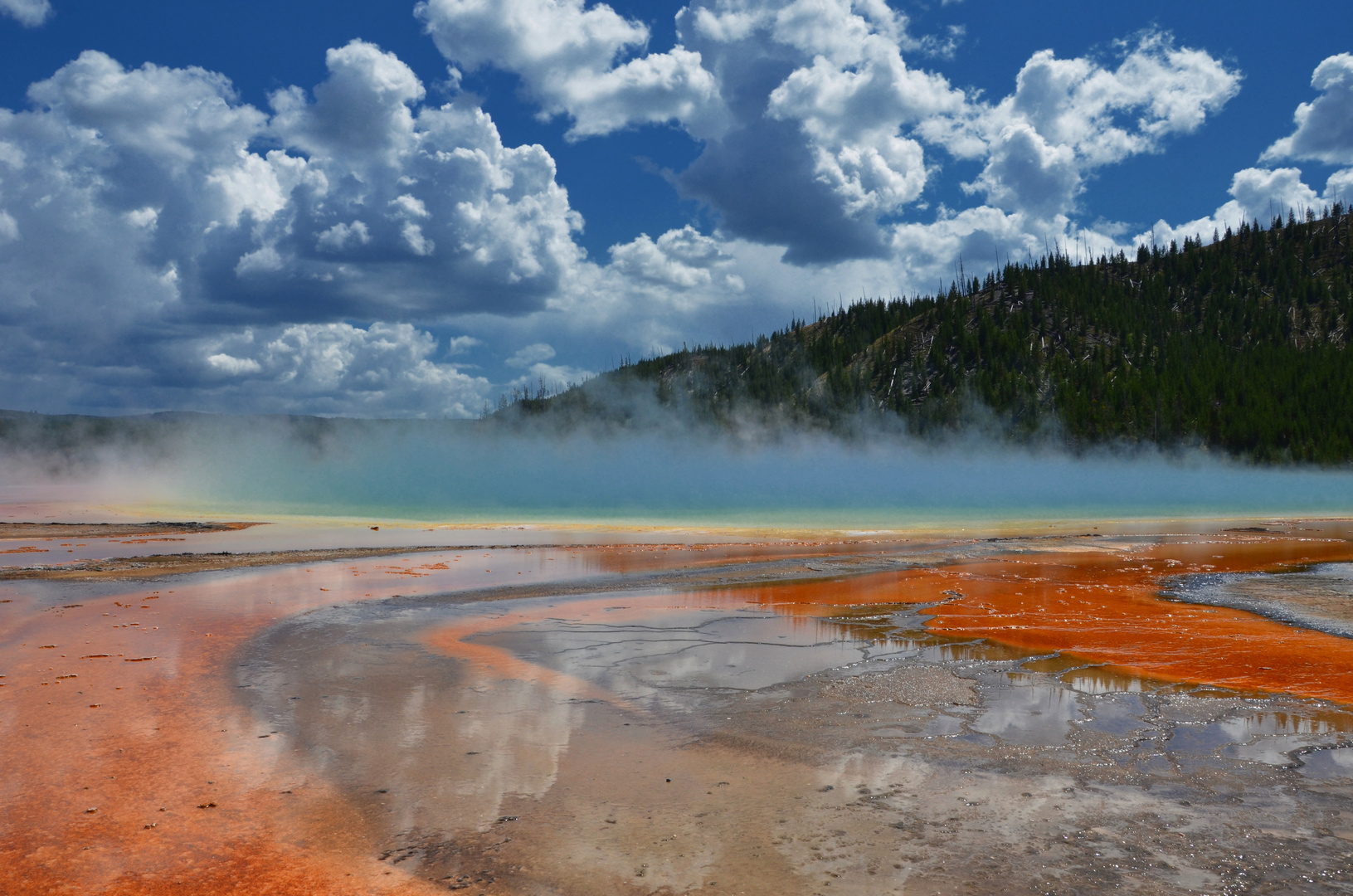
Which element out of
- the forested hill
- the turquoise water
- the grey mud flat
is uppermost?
the forested hill

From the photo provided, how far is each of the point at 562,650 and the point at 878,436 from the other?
141722 millimetres

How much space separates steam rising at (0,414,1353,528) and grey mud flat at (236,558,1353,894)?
3888 centimetres

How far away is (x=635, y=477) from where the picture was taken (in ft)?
422

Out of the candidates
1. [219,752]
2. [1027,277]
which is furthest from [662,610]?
[1027,277]

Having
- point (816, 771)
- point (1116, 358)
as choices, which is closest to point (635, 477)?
point (1116, 358)

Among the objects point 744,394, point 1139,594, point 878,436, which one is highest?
point 744,394

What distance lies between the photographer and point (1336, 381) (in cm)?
12025

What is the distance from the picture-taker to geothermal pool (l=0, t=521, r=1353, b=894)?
532cm

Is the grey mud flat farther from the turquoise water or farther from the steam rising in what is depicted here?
the steam rising

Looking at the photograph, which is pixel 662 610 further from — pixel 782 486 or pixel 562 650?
pixel 782 486

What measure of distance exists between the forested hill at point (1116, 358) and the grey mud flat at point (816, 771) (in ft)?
431

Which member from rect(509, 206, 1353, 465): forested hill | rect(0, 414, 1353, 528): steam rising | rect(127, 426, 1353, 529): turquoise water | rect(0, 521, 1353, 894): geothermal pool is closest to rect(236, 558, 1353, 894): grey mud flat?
rect(0, 521, 1353, 894): geothermal pool

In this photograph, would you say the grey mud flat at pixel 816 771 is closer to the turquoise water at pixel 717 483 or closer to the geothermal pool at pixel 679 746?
the geothermal pool at pixel 679 746

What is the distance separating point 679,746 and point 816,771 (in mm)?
1390
